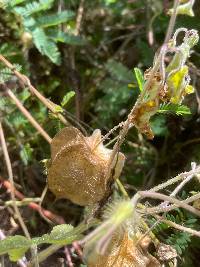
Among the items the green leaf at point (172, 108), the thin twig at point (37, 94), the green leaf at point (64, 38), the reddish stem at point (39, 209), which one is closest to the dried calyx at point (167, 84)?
the green leaf at point (172, 108)

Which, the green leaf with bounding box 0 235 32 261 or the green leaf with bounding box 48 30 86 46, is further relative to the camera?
the green leaf with bounding box 48 30 86 46

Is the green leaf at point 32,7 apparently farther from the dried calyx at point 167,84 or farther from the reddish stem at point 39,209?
the dried calyx at point 167,84

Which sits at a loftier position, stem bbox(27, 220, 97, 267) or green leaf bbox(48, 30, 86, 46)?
green leaf bbox(48, 30, 86, 46)

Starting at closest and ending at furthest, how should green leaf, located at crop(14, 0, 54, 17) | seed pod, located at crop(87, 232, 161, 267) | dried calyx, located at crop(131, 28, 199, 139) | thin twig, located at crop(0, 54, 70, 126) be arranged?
dried calyx, located at crop(131, 28, 199, 139) < seed pod, located at crop(87, 232, 161, 267) < thin twig, located at crop(0, 54, 70, 126) < green leaf, located at crop(14, 0, 54, 17)

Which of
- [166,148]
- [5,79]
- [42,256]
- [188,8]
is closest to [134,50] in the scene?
[166,148]

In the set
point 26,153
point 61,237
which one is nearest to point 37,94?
point 26,153

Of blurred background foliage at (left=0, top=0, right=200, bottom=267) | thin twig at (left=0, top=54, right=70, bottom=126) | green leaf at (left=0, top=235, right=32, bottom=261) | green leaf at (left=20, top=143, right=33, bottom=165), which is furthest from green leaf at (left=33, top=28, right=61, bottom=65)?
green leaf at (left=0, top=235, right=32, bottom=261)

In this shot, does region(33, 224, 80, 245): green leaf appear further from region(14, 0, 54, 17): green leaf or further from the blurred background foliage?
region(14, 0, 54, 17): green leaf
